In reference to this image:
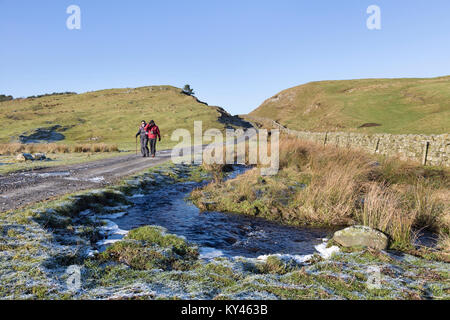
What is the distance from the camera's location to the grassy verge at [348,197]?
24.5 feet

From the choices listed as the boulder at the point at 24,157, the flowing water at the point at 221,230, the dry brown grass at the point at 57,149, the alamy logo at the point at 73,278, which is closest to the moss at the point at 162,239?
the flowing water at the point at 221,230

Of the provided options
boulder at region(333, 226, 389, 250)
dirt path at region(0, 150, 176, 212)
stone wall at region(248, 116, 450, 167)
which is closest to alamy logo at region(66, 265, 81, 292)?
dirt path at region(0, 150, 176, 212)

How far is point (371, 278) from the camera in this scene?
4.76m

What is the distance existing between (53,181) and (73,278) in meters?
8.52

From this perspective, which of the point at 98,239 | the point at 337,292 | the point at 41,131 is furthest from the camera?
the point at 41,131

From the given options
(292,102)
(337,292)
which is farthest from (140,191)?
(292,102)

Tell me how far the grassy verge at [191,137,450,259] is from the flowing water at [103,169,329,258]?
0.70m

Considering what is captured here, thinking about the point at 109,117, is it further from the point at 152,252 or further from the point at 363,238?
the point at 363,238

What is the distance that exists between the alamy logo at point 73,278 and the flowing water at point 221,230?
2.48m

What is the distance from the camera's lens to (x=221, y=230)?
8055mm

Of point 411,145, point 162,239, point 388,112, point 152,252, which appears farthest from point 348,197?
point 388,112

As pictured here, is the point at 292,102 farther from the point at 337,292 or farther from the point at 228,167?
the point at 337,292

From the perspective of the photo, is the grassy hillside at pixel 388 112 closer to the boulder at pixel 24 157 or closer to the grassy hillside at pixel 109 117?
the grassy hillside at pixel 109 117
